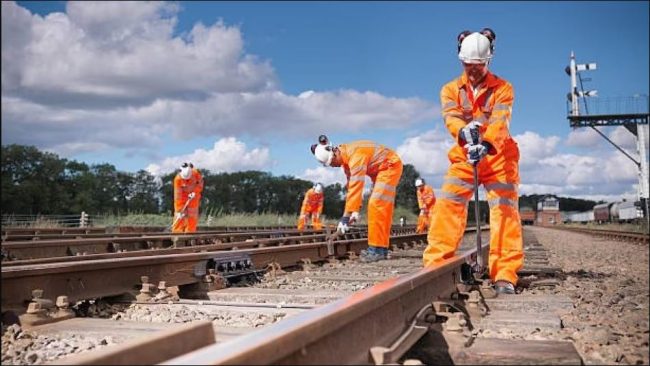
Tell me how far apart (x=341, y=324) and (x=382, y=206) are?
A: 18.2 feet

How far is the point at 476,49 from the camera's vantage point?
15.5 feet

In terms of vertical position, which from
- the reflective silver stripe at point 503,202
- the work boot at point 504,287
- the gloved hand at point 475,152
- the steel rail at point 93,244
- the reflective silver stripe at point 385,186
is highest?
the gloved hand at point 475,152

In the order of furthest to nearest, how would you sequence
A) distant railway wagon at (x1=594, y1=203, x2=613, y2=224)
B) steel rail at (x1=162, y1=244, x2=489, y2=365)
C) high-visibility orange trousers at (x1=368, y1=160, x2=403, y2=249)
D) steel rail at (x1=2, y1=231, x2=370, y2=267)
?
distant railway wagon at (x1=594, y1=203, x2=613, y2=224), high-visibility orange trousers at (x1=368, y1=160, x2=403, y2=249), steel rail at (x1=2, y1=231, x2=370, y2=267), steel rail at (x1=162, y1=244, x2=489, y2=365)

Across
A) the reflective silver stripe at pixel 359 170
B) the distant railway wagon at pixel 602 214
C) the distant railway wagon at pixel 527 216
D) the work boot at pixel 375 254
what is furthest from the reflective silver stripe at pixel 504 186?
the distant railway wagon at pixel 527 216

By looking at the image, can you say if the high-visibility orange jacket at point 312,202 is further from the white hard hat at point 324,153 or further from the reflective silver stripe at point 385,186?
the reflective silver stripe at point 385,186

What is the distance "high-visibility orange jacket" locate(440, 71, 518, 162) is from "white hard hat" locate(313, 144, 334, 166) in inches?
122

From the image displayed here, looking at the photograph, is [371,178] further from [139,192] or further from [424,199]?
[139,192]

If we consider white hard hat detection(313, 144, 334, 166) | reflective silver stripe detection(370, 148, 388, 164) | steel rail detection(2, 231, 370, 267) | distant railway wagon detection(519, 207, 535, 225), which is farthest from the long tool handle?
distant railway wagon detection(519, 207, 535, 225)

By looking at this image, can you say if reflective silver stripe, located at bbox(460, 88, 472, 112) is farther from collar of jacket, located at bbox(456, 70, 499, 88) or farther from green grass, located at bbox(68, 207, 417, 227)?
green grass, located at bbox(68, 207, 417, 227)

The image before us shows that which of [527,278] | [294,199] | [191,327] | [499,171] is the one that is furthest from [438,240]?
[294,199]

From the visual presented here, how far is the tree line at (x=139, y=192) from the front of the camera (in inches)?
1248

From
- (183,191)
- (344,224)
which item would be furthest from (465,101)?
(183,191)

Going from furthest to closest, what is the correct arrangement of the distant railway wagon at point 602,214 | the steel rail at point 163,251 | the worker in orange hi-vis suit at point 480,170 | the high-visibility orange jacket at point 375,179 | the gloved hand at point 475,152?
the distant railway wagon at point 602,214
the high-visibility orange jacket at point 375,179
the steel rail at point 163,251
the worker in orange hi-vis suit at point 480,170
the gloved hand at point 475,152

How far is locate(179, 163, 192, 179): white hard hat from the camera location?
49.0 feet
